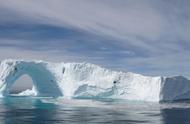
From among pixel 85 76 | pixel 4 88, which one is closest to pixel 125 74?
pixel 85 76

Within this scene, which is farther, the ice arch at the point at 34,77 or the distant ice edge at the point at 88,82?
the ice arch at the point at 34,77

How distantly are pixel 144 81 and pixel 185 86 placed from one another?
21.2 feet

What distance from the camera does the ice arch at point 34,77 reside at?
51.2 meters

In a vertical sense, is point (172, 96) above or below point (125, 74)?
below

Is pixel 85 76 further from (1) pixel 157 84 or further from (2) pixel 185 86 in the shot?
(2) pixel 185 86

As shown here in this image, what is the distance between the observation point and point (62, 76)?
54.5 m

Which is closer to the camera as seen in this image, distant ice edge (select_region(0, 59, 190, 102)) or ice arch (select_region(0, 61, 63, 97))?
distant ice edge (select_region(0, 59, 190, 102))

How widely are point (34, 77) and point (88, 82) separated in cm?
968

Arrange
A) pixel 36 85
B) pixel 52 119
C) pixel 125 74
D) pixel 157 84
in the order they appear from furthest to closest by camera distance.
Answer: pixel 36 85, pixel 125 74, pixel 157 84, pixel 52 119

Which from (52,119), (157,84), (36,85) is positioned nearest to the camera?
(52,119)

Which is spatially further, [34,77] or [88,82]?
[34,77]

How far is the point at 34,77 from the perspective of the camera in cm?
5491

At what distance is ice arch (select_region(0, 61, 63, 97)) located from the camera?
168 feet

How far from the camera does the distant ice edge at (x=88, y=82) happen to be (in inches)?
1972
